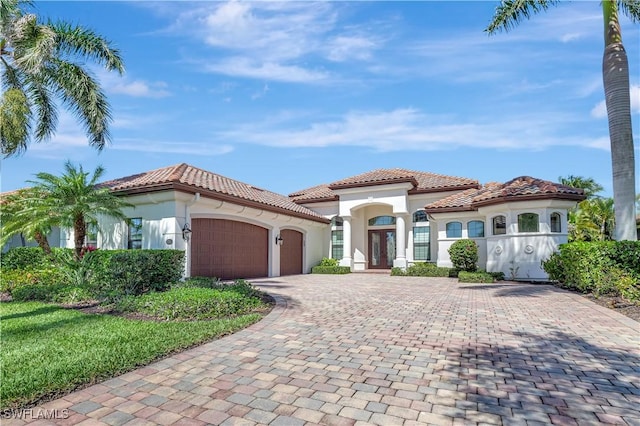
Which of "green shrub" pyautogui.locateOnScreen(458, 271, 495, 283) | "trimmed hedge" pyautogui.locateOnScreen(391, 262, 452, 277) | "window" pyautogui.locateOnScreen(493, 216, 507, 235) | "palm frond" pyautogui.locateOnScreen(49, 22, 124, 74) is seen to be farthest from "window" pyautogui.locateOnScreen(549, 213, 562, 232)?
"palm frond" pyautogui.locateOnScreen(49, 22, 124, 74)

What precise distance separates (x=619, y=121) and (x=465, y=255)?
791 cm

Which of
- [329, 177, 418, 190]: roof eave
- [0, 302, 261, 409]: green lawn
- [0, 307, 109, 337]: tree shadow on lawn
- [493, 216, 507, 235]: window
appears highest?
[329, 177, 418, 190]: roof eave

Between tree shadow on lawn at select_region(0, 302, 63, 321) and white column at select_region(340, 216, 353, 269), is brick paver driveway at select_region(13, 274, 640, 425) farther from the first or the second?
white column at select_region(340, 216, 353, 269)

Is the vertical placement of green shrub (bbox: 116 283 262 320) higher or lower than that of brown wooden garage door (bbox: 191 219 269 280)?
lower

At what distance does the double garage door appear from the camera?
14156 millimetres

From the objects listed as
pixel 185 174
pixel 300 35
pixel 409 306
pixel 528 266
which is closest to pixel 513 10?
pixel 300 35

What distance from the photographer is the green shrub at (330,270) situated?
20953 millimetres

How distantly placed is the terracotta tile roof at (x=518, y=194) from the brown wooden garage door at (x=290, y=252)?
7.55 m

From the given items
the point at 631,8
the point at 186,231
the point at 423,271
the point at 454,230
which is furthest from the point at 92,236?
the point at 631,8

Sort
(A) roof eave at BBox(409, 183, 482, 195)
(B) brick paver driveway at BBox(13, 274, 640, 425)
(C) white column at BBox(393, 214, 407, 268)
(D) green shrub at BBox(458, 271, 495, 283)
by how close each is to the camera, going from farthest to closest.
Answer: (A) roof eave at BBox(409, 183, 482, 195) → (C) white column at BBox(393, 214, 407, 268) → (D) green shrub at BBox(458, 271, 495, 283) → (B) brick paver driveway at BBox(13, 274, 640, 425)

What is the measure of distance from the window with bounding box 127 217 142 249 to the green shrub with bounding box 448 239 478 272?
45.9ft

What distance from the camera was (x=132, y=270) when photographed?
397 inches

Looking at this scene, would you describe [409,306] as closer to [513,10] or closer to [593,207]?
[513,10]

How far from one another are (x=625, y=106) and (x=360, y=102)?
8.95 m
